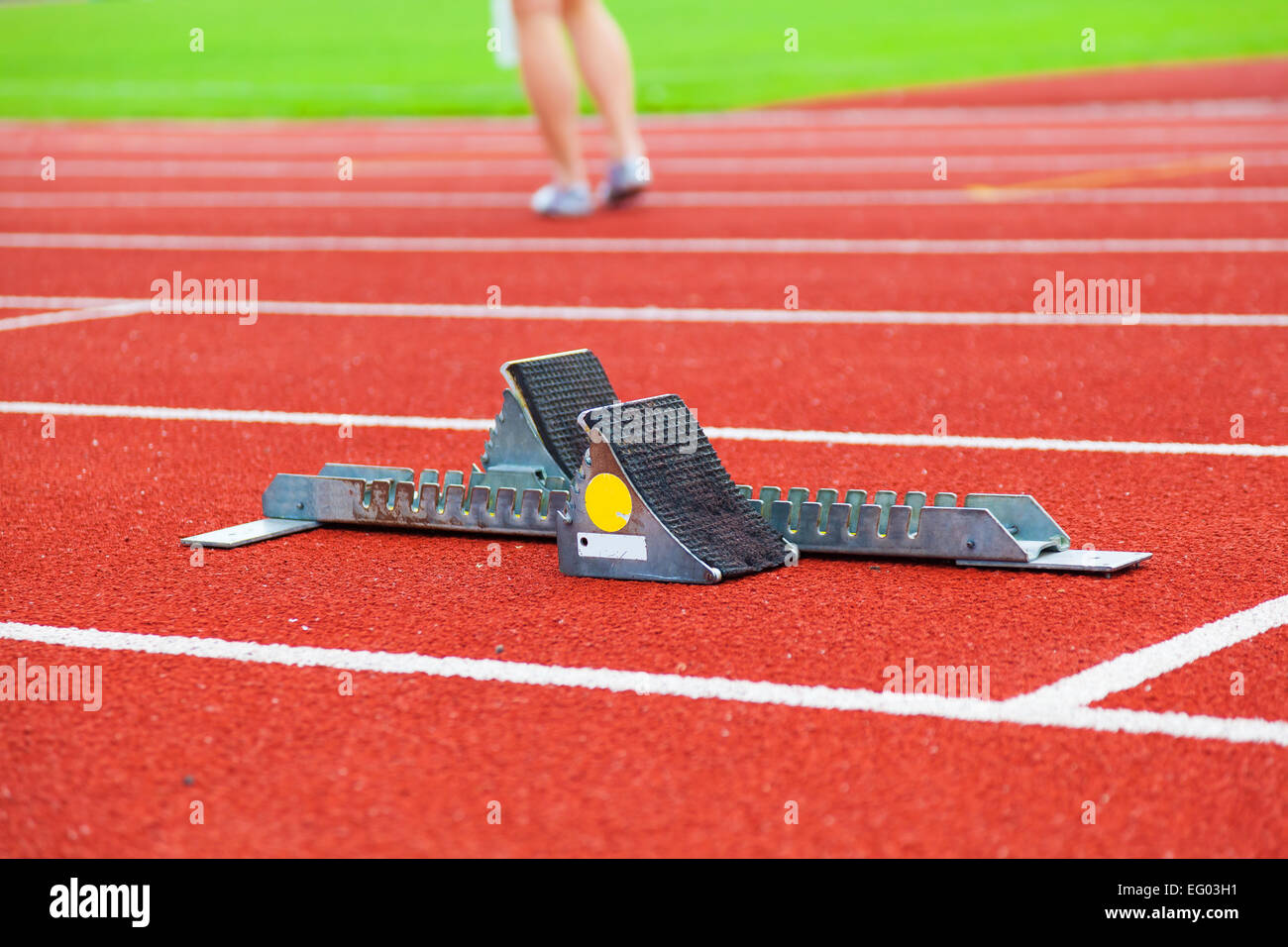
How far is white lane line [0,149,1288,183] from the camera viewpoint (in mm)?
13117

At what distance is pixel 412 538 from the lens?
14.0 feet

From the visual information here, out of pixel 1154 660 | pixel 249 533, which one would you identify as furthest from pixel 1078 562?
pixel 249 533

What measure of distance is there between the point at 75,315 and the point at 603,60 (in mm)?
3579

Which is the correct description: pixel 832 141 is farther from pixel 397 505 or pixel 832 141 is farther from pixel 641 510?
pixel 641 510

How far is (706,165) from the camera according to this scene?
14.0 meters

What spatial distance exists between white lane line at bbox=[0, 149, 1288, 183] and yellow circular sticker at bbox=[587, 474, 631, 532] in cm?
926

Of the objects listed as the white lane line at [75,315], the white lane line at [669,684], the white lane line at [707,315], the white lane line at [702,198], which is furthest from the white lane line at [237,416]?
the white lane line at [702,198]

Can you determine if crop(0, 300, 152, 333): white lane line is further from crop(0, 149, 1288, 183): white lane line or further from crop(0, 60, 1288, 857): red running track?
crop(0, 149, 1288, 183): white lane line

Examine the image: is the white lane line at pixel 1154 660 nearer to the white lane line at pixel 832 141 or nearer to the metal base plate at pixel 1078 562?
the metal base plate at pixel 1078 562

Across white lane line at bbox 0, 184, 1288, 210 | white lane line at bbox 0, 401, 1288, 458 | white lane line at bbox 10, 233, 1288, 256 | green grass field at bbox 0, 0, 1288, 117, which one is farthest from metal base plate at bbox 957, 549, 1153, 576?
green grass field at bbox 0, 0, 1288, 117

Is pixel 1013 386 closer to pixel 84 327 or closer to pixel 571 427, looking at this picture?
pixel 571 427

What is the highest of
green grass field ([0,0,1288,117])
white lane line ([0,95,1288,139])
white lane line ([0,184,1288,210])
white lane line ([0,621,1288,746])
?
green grass field ([0,0,1288,117])
